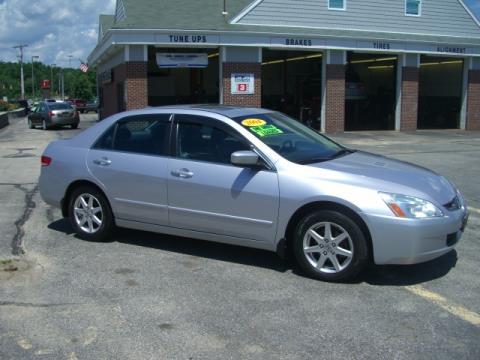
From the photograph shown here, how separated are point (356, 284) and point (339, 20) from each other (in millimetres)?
21493

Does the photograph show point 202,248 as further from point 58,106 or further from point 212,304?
point 58,106

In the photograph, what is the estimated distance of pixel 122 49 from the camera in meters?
22.6

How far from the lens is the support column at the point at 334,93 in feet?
78.6

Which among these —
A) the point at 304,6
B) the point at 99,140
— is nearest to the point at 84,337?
the point at 99,140

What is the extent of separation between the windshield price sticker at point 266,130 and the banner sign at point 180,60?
17.1 m

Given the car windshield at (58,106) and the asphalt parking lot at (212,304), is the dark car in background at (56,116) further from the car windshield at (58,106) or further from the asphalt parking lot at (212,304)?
the asphalt parking lot at (212,304)

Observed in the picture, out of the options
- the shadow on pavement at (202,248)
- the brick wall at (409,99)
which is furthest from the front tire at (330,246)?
the brick wall at (409,99)

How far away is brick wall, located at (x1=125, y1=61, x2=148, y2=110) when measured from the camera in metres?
21.3

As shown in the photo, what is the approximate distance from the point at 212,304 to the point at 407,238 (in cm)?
173

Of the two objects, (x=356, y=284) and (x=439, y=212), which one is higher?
(x=439, y=212)

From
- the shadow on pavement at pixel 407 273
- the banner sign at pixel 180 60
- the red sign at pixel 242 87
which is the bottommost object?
the shadow on pavement at pixel 407 273

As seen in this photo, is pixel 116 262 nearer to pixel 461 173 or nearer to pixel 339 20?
pixel 461 173

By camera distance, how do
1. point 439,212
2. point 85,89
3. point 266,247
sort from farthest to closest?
point 85,89 → point 266,247 → point 439,212

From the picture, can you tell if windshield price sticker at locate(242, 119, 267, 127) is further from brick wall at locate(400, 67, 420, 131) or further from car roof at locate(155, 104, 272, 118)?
brick wall at locate(400, 67, 420, 131)
